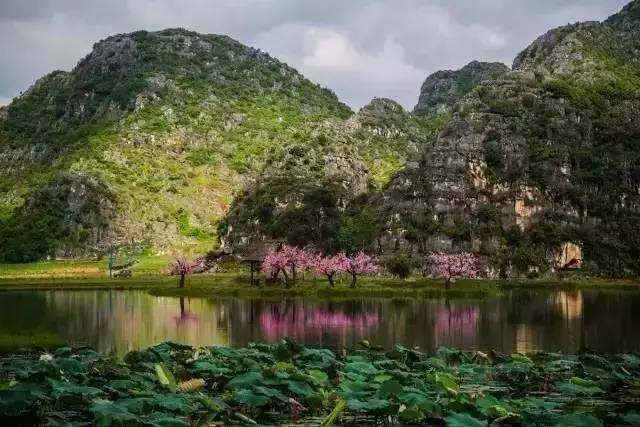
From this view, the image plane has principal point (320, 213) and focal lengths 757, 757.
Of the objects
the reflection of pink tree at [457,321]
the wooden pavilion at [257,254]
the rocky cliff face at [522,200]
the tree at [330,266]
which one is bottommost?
the reflection of pink tree at [457,321]

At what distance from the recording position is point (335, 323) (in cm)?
5766

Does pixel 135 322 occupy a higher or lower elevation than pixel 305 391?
lower

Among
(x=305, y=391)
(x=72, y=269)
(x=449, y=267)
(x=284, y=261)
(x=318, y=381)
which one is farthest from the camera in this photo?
(x=72, y=269)

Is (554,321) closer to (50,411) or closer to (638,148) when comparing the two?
(50,411)

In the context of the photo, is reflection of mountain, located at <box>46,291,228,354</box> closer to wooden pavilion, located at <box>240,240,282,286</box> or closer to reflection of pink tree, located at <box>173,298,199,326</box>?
reflection of pink tree, located at <box>173,298,199,326</box>

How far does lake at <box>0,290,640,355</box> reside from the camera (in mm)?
44625

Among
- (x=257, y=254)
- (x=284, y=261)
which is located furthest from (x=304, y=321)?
(x=257, y=254)

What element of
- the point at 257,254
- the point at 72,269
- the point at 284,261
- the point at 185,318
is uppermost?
the point at 257,254

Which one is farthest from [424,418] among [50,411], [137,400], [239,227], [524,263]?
[239,227]

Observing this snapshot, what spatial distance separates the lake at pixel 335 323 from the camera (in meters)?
44.6

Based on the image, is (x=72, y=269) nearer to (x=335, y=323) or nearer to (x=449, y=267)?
(x=449, y=267)

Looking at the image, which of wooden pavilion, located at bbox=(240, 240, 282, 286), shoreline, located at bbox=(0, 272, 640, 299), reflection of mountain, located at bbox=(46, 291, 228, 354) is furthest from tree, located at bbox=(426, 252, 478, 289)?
reflection of mountain, located at bbox=(46, 291, 228, 354)

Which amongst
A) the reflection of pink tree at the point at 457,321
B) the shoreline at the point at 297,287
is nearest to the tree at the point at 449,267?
the shoreline at the point at 297,287

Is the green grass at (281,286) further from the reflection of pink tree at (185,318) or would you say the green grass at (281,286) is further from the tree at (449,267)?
the reflection of pink tree at (185,318)
